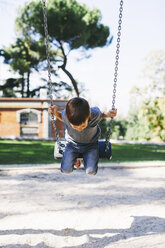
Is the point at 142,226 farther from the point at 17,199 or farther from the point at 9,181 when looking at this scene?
the point at 9,181

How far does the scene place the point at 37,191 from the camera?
4.32 meters

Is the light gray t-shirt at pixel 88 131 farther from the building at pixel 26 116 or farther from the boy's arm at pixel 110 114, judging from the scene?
the building at pixel 26 116

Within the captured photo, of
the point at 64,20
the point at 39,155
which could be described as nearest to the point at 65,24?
the point at 64,20

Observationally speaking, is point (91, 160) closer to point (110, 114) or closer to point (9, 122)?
point (110, 114)

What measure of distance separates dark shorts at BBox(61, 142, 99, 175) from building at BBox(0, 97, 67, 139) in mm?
15448

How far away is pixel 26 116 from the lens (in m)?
18.4

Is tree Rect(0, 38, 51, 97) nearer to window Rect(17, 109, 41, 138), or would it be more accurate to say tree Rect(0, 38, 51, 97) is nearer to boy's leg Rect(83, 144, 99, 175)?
window Rect(17, 109, 41, 138)

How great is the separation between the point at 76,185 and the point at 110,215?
1.59 m

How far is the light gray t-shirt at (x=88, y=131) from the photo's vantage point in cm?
251

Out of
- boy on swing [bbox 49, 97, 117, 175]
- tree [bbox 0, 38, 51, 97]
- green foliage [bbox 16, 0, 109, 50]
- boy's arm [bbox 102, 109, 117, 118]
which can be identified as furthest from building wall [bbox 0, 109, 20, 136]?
boy's arm [bbox 102, 109, 117, 118]

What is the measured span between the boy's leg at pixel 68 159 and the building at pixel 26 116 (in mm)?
15440

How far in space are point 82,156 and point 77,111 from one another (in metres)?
0.74

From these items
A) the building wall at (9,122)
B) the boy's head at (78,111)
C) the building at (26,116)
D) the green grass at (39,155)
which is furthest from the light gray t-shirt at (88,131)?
the building wall at (9,122)

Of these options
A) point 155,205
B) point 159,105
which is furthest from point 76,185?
point 159,105
